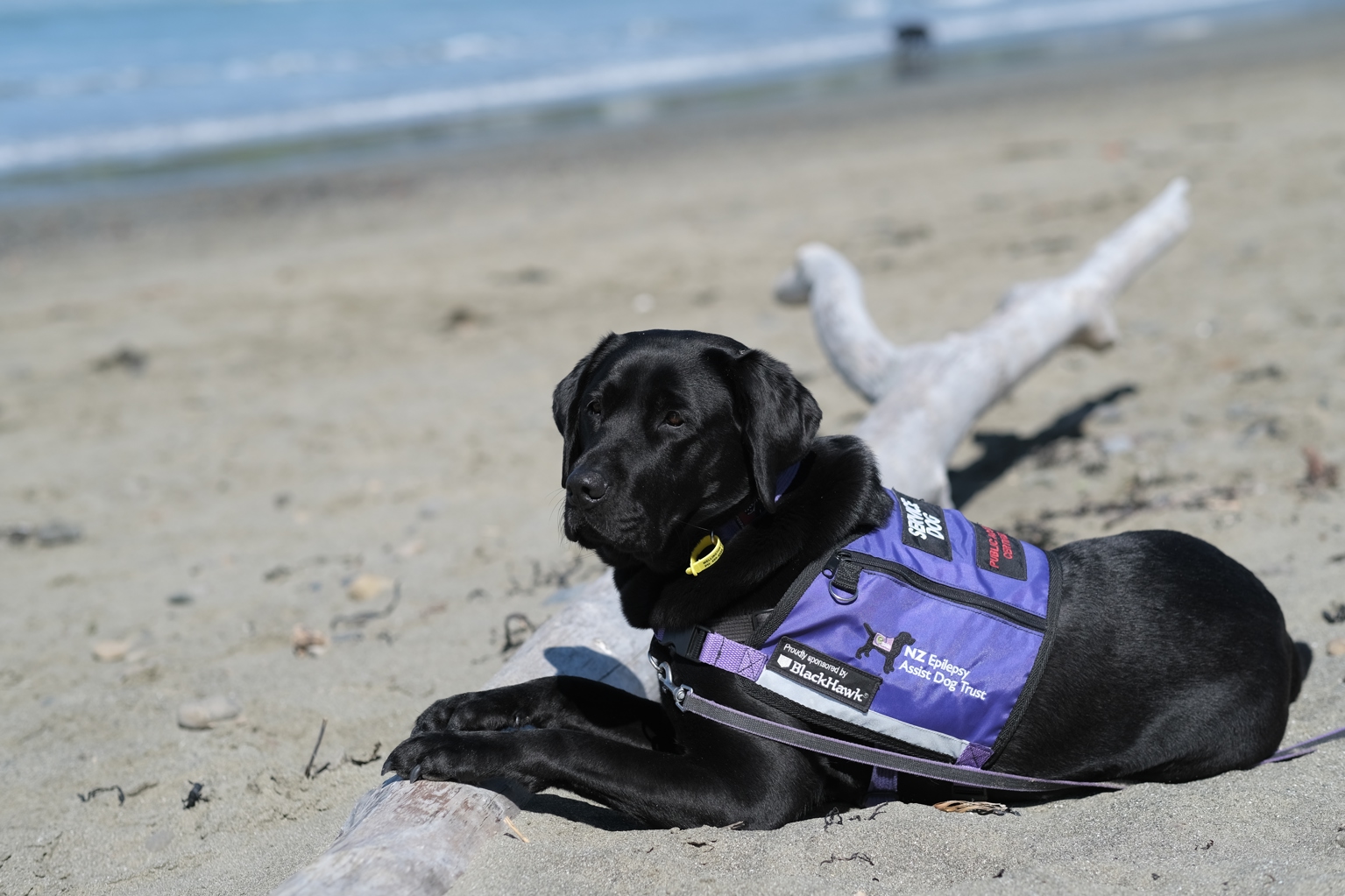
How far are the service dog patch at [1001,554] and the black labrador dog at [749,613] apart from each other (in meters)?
0.15

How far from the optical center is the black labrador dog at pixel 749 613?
3.09 m

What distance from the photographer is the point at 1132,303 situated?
323 inches

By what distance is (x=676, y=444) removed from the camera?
325cm

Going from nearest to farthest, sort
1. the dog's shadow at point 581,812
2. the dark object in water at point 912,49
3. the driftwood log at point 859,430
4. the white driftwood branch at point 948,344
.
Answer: the driftwood log at point 859,430, the dog's shadow at point 581,812, the white driftwood branch at point 948,344, the dark object in water at point 912,49

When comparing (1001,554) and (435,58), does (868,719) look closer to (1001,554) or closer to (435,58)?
(1001,554)

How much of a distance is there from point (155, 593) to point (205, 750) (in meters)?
1.72

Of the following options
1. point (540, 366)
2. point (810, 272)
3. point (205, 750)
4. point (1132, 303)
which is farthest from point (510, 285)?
point (205, 750)

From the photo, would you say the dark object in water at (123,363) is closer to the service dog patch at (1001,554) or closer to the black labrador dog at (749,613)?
the black labrador dog at (749,613)

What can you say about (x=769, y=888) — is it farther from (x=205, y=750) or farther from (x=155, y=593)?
(x=155, y=593)

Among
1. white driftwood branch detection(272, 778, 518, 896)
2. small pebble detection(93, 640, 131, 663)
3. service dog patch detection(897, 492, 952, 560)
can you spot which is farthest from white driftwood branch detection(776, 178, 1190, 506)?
small pebble detection(93, 640, 131, 663)

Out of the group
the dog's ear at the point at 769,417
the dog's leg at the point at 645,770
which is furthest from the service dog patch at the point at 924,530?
the dog's leg at the point at 645,770

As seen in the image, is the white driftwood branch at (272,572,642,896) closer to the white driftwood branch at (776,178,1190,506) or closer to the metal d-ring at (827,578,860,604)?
the metal d-ring at (827,578,860,604)

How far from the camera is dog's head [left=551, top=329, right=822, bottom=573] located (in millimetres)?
3135

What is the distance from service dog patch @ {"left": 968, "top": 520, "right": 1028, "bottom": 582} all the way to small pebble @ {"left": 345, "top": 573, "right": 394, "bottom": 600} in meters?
2.89
